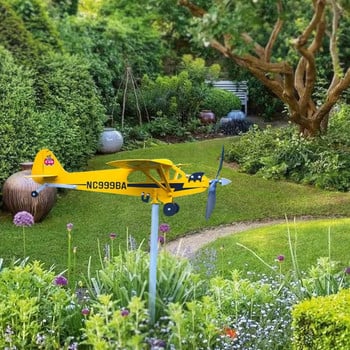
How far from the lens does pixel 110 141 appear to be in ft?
39.3

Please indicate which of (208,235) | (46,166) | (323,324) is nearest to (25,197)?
(208,235)

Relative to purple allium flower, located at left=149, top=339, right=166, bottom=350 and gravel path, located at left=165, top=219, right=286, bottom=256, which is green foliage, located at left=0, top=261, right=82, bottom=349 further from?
gravel path, located at left=165, top=219, right=286, bottom=256

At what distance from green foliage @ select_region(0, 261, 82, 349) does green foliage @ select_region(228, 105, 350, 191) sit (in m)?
6.41

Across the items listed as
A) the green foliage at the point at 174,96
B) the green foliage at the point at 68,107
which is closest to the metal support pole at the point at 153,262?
the green foliage at the point at 68,107

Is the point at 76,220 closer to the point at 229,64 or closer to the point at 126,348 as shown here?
the point at 126,348

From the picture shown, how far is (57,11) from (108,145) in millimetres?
4892

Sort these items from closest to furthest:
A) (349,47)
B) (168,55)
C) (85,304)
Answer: (85,304) < (349,47) < (168,55)

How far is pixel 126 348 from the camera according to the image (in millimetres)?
2896

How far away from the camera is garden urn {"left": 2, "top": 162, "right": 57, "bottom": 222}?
7.61m

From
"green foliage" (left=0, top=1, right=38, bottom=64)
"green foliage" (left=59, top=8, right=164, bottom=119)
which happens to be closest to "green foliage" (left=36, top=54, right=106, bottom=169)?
"green foliage" (left=0, top=1, right=38, bottom=64)

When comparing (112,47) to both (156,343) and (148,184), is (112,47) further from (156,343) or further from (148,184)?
(156,343)

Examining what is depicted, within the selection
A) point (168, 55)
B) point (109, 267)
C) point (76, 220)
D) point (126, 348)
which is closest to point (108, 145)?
point (76, 220)

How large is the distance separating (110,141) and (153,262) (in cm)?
885

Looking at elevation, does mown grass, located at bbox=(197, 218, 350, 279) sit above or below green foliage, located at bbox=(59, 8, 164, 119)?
below
